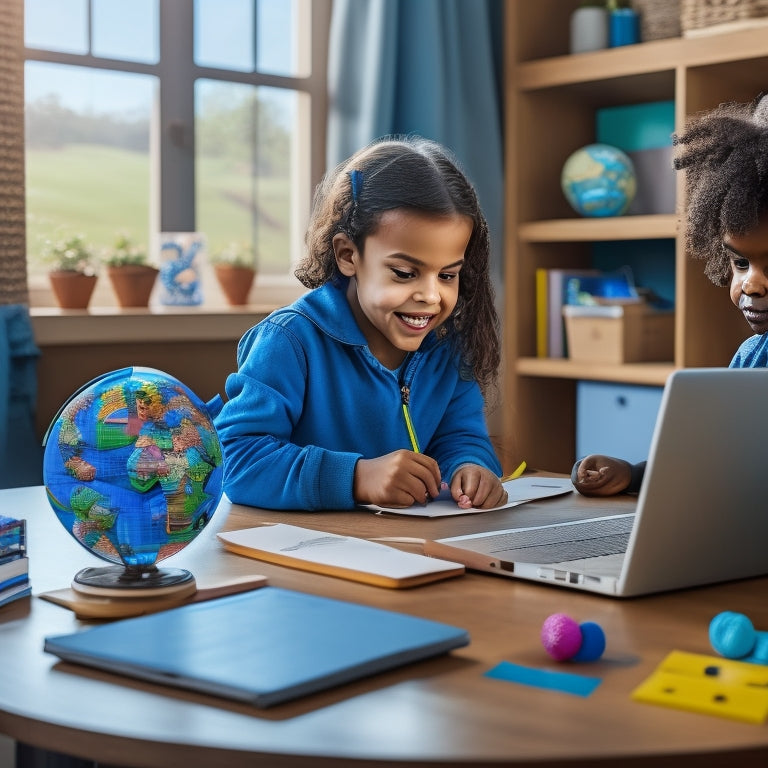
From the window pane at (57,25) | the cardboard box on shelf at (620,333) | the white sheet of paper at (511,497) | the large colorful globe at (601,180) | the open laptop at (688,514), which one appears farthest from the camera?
the large colorful globe at (601,180)

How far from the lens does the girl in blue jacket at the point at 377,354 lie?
1.44 meters

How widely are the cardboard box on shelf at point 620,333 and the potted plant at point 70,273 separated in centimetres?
128

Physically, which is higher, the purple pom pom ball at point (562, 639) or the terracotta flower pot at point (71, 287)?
the terracotta flower pot at point (71, 287)

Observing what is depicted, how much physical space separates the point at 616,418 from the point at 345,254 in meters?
1.58

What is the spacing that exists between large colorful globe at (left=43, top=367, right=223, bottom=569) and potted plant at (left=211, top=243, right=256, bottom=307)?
1986 millimetres

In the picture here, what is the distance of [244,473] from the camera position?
1.44m

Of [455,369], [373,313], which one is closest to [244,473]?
[373,313]

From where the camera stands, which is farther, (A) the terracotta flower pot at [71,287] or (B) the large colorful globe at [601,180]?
(B) the large colorful globe at [601,180]

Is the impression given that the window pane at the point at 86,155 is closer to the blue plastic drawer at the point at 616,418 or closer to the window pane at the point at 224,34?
the window pane at the point at 224,34

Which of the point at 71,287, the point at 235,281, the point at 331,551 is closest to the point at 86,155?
the point at 71,287

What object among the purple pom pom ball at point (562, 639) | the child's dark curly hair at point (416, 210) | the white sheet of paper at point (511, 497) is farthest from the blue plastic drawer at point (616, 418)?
the purple pom pom ball at point (562, 639)

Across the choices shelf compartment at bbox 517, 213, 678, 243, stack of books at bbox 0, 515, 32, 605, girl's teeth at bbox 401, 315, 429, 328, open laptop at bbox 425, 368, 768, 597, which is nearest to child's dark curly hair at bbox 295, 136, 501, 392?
girl's teeth at bbox 401, 315, 429, 328

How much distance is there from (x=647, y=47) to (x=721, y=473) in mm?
2217

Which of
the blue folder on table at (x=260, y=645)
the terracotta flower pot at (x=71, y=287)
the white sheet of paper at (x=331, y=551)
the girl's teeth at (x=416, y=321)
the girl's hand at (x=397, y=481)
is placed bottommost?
the white sheet of paper at (x=331, y=551)
